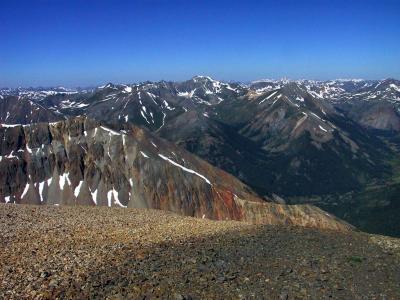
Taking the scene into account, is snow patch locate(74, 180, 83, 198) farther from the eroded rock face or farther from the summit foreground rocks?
the summit foreground rocks

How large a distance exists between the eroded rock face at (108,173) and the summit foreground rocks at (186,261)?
265 feet

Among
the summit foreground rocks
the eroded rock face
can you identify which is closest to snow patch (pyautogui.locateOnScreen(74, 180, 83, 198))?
the eroded rock face

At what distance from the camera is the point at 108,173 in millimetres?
135750

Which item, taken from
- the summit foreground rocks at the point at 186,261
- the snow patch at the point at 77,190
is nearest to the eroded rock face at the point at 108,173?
the snow patch at the point at 77,190

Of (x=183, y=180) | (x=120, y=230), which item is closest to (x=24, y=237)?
(x=120, y=230)

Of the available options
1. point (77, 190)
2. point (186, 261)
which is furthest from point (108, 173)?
point (186, 261)

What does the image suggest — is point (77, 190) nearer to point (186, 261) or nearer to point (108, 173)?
point (108, 173)

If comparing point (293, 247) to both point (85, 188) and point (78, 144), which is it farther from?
point (78, 144)

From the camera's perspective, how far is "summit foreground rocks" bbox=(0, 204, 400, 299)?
24.6 metres

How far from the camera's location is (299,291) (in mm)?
25344

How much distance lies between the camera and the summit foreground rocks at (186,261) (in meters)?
24.6

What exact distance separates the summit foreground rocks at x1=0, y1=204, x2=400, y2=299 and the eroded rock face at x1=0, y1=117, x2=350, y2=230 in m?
80.7

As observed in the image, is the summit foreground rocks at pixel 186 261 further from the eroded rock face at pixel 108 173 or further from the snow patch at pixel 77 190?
the snow patch at pixel 77 190

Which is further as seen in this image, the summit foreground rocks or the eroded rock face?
the eroded rock face
